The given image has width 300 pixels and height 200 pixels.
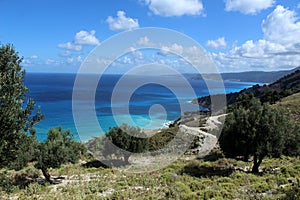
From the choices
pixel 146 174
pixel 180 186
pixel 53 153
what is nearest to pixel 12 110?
pixel 180 186

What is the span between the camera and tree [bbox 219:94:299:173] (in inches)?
856

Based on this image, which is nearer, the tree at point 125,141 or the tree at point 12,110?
the tree at point 12,110

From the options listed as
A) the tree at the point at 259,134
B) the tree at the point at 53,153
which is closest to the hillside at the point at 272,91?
the tree at the point at 259,134

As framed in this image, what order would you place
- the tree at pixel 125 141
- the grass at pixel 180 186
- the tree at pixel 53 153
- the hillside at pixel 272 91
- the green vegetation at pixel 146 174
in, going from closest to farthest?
the green vegetation at pixel 146 174, the grass at pixel 180 186, the tree at pixel 53 153, the tree at pixel 125 141, the hillside at pixel 272 91

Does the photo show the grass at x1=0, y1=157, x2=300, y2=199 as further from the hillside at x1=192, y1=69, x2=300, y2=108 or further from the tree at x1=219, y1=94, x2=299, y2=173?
the hillside at x1=192, y1=69, x2=300, y2=108

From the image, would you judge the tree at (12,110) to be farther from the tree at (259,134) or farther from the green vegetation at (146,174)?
the tree at (259,134)

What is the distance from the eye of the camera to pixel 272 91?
360 ft

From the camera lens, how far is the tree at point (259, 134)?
71.4 ft

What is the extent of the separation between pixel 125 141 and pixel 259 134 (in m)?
16.9

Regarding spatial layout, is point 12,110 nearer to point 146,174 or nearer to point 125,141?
point 146,174

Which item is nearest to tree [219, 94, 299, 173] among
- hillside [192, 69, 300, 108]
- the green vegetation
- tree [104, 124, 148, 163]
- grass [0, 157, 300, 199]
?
the green vegetation

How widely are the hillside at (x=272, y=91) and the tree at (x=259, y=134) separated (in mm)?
78682

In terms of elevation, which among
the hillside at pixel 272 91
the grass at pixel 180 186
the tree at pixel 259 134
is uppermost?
the hillside at pixel 272 91

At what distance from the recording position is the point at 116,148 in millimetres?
32969
